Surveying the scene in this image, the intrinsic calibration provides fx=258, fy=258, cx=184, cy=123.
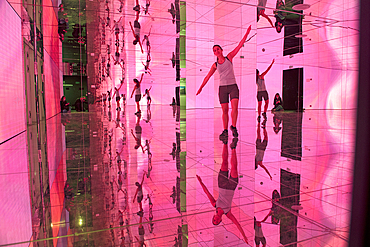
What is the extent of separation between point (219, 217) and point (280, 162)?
1524mm

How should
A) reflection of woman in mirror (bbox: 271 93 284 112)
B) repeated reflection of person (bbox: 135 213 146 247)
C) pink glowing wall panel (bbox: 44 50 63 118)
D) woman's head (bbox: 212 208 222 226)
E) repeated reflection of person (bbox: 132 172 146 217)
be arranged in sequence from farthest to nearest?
reflection of woman in mirror (bbox: 271 93 284 112), pink glowing wall panel (bbox: 44 50 63 118), repeated reflection of person (bbox: 132 172 146 217), woman's head (bbox: 212 208 222 226), repeated reflection of person (bbox: 135 213 146 247)

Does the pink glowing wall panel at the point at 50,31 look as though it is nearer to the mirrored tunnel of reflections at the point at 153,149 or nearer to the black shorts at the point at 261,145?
the mirrored tunnel of reflections at the point at 153,149

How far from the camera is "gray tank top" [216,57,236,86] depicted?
4363 mm

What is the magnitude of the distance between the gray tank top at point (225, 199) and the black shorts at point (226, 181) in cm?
8

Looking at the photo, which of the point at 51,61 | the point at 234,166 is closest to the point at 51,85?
the point at 51,61

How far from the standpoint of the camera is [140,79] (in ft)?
28.5

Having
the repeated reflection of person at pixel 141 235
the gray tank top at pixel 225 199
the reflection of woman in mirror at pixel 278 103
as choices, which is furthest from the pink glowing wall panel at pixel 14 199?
the reflection of woman in mirror at pixel 278 103

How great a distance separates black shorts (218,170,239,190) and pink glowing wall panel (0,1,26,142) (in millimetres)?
3477

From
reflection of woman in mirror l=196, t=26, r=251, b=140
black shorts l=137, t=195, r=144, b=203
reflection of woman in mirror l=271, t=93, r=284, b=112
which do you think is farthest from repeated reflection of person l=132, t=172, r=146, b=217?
reflection of woman in mirror l=271, t=93, r=284, b=112

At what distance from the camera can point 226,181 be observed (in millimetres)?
2121

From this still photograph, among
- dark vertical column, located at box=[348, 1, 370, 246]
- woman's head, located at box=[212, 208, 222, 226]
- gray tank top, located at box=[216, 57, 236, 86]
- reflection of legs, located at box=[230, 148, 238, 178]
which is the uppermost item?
gray tank top, located at box=[216, 57, 236, 86]

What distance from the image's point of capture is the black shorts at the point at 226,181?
78.4 inches

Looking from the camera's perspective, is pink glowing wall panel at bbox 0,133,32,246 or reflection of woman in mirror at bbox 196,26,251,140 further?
reflection of woman in mirror at bbox 196,26,251,140

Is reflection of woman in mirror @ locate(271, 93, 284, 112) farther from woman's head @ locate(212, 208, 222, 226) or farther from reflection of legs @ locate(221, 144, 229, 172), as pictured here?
woman's head @ locate(212, 208, 222, 226)
